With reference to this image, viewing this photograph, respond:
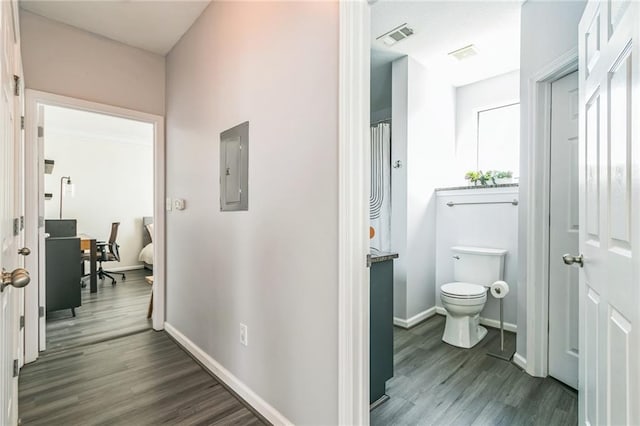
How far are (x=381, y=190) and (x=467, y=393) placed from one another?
199 centimetres

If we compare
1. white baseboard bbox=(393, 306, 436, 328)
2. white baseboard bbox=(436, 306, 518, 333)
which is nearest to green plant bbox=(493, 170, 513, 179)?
white baseboard bbox=(436, 306, 518, 333)

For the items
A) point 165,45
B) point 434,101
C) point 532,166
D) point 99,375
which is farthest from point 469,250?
point 165,45

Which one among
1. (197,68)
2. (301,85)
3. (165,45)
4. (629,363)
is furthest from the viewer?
(165,45)

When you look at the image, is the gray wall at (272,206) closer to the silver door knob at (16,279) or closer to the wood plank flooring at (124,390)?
the wood plank flooring at (124,390)

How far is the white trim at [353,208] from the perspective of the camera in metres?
1.24

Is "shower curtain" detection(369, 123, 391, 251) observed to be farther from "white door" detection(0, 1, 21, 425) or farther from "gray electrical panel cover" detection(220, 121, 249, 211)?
"white door" detection(0, 1, 21, 425)

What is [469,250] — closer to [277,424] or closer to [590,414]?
[590,414]

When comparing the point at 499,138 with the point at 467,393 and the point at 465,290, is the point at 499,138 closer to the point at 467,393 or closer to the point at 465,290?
the point at 465,290

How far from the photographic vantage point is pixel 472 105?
3.48 metres

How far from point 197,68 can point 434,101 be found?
2384mm

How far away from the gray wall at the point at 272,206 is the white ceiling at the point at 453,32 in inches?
42.0

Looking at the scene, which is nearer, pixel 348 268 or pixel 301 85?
pixel 348 268

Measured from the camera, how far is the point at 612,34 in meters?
0.97

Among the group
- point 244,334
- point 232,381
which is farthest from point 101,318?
point 244,334
